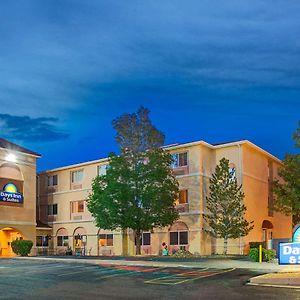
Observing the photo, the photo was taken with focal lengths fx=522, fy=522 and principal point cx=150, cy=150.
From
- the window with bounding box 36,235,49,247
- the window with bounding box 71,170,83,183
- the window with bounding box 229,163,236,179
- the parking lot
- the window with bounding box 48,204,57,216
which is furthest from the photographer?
the window with bounding box 48,204,57,216

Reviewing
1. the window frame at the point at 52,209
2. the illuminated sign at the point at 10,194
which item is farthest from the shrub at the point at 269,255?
the window frame at the point at 52,209

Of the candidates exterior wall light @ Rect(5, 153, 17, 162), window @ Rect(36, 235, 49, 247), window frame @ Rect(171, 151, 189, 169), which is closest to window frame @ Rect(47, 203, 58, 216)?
window @ Rect(36, 235, 49, 247)

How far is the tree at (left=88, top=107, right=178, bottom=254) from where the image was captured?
37938mm

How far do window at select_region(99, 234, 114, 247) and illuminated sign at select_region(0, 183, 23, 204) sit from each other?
836cm

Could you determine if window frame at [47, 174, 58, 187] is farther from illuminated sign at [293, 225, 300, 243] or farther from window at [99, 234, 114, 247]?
illuminated sign at [293, 225, 300, 243]

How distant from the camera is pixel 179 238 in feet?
141

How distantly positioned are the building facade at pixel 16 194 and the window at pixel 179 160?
45.3 feet

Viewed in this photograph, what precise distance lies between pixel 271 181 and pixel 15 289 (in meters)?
36.2

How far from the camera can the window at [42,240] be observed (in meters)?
53.2

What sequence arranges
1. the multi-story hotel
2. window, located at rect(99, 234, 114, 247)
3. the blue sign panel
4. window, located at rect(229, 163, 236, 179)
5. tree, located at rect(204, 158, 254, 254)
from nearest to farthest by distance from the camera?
the blue sign panel → tree, located at rect(204, 158, 254, 254) → the multi-story hotel → window, located at rect(229, 163, 236, 179) → window, located at rect(99, 234, 114, 247)

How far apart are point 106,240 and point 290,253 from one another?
31.3m

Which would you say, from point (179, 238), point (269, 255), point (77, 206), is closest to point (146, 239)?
point (179, 238)

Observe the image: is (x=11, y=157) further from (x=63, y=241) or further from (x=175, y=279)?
(x=175, y=279)

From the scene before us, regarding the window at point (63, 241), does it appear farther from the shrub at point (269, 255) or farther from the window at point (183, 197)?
the shrub at point (269, 255)
